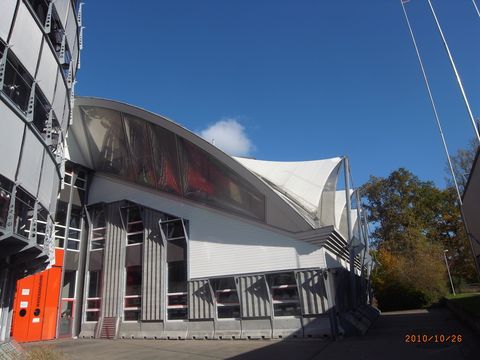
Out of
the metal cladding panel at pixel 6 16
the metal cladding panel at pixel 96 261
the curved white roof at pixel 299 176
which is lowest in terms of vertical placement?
the metal cladding panel at pixel 96 261

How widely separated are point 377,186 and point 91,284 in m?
39.0

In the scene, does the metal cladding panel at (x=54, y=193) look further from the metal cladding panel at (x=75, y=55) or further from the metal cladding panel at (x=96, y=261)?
the metal cladding panel at (x=96, y=261)

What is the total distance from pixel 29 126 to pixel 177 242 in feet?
45.4

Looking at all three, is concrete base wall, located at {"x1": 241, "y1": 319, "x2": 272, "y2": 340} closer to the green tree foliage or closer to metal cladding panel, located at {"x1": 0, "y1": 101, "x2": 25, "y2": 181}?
metal cladding panel, located at {"x1": 0, "y1": 101, "x2": 25, "y2": 181}

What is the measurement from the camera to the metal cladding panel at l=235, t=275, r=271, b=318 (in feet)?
60.1

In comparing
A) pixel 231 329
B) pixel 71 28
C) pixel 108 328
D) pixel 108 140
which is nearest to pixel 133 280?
pixel 108 328

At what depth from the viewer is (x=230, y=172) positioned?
2072cm

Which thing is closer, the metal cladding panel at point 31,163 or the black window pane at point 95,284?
the metal cladding panel at point 31,163

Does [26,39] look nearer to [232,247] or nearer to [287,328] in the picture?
[232,247]

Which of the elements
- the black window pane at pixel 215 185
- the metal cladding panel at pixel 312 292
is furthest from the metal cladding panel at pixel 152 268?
the metal cladding panel at pixel 312 292

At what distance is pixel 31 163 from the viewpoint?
922 cm

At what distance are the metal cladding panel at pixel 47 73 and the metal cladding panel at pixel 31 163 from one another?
144cm

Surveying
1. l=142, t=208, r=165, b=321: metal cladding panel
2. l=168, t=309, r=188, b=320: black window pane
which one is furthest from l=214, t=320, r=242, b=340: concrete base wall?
l=142, t=208, r=165, b=321: metal cladding panel

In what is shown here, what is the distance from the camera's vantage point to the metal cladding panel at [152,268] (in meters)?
21.2
